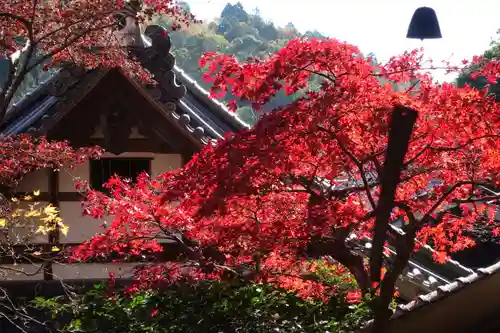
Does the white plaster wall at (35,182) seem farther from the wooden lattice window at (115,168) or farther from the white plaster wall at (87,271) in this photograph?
the white plaster wall at (87,271)

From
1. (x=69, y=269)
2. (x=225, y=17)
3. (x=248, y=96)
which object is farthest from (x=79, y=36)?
(x=225, y=17)

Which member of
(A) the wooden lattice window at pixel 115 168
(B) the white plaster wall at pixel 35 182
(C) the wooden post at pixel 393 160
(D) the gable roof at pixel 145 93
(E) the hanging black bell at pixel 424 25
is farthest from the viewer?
(A) the wooden lattice window at pixel 115 168

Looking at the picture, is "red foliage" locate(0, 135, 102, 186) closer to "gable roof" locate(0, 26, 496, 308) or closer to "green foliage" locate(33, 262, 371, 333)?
"gable roof" locate(0, 26, 496, 308)

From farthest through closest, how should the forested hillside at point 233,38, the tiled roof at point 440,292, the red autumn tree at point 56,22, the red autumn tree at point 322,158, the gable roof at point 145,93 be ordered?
1. the forested hillside at point 233,38
2. the gable roof at point 145,93
3. the tiled roof at point 440,292
4. the red autumn tree at point 56,22
5. the red autumn tree at point 322,158

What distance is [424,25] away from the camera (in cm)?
945

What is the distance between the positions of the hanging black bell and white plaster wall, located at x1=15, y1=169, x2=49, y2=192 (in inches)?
233

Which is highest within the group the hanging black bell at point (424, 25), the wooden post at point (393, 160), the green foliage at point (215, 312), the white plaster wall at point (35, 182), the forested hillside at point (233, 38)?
the forested hillside at point (233, 38)

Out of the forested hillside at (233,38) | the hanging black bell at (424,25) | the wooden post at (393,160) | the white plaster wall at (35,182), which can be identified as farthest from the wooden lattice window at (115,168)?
the forested hillside at (233,38)

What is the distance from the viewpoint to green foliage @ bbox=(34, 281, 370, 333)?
21.3 feet

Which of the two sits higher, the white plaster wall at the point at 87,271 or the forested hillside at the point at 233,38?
the forested hillside at the point at 233,38

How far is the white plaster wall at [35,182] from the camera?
1075cm

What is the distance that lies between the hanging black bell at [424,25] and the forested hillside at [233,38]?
3227 centimetres

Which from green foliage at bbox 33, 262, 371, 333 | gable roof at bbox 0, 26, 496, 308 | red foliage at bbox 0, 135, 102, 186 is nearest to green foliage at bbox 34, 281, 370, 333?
green foliage at bbox 33, 262, 371, 333

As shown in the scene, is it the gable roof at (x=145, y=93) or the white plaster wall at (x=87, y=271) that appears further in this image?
the white plaster wall at (x=87, y=271)
